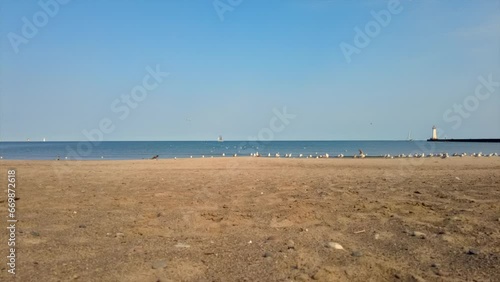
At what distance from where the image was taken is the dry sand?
4.51 meters

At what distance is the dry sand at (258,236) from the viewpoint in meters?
4.51

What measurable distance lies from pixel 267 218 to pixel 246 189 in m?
4.04

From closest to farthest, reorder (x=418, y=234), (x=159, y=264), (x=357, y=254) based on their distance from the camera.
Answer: (x=159, y=264)
(x=357, y=254)
(x=418, y=234)

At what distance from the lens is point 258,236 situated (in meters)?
6.07

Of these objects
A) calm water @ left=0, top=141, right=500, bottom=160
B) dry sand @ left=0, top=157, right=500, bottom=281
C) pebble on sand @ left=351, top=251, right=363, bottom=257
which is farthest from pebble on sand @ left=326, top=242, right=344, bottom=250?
calm water @ left=0, top=141, right=500, bottom=160

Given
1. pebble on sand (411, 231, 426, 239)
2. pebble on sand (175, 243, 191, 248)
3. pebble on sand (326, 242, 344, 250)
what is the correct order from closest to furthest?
pebble on sand (326, 242, 344, 250), pebble on sand (175, 243, 191, 248), pebble on sand (411, 231, 426, 239)

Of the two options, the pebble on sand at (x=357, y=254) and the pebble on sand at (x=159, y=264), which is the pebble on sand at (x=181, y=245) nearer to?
the pebble on sand at (x=159, y=264)

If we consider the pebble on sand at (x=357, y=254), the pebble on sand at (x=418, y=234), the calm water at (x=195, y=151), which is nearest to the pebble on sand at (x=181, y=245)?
the pebble on sand at (x=357, y=254)

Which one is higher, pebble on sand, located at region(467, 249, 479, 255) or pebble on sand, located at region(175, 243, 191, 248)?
pebble on sand, located at region(175, 243, 191, 248)

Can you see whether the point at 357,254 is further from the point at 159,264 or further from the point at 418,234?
the point at 159,264

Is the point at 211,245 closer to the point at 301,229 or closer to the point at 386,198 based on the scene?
the point at 301,229

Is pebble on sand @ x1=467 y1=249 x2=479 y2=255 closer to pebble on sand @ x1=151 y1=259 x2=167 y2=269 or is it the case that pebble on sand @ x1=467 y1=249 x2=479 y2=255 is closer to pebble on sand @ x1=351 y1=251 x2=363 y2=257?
pebble on sand @ x1=351 y1=251 x2=363 y2=257

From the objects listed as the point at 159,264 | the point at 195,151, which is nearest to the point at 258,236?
the point at 159,264

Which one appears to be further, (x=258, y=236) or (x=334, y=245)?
(x=258, y=236)
